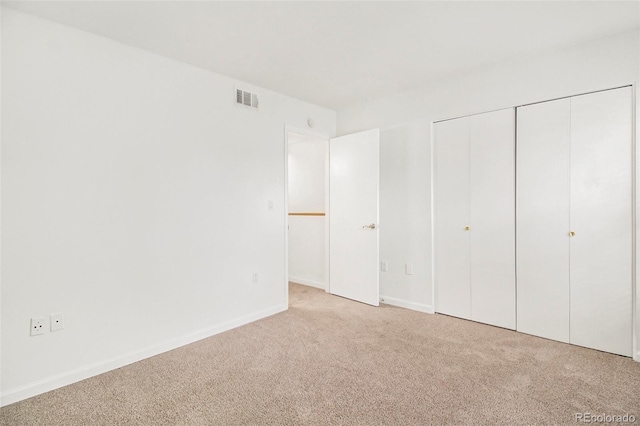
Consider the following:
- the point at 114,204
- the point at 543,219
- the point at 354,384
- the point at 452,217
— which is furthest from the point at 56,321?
the point at 543,219

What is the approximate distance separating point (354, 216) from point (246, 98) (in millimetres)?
1768

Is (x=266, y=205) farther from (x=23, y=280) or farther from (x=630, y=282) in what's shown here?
(x=630, y=282)

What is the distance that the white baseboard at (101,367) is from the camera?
1897 millimetres

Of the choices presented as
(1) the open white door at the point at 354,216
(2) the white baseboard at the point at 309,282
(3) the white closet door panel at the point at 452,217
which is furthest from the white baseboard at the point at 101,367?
(3) the white closet door panel at the point at 452,217

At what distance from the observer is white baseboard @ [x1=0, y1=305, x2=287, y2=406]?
1.90m

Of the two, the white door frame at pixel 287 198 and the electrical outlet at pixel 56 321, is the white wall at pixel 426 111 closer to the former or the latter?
the white door frame at pixel 287 198

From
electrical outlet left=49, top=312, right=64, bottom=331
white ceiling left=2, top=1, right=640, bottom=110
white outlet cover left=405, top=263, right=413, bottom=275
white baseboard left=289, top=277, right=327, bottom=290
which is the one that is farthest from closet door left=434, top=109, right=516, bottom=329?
electrical outlet left=49, top=312, right=64, bottom=331

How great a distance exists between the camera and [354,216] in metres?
3.79

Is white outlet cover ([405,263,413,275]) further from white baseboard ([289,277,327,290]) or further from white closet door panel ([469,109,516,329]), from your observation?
white baseboard ([289,277,327,290])

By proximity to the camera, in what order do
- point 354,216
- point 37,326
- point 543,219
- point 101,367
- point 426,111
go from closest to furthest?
1. point 37,326
2. point 101,367
3. point 543,219
4. point 426,111
5. point 354,216

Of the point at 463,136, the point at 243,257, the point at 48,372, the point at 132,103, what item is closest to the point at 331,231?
the point at 243,257

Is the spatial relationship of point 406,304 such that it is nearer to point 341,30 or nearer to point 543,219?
point 543,219

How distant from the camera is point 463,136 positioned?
Answer: 3.13 meters

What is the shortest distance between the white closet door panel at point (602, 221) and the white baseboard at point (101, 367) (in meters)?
2.95
